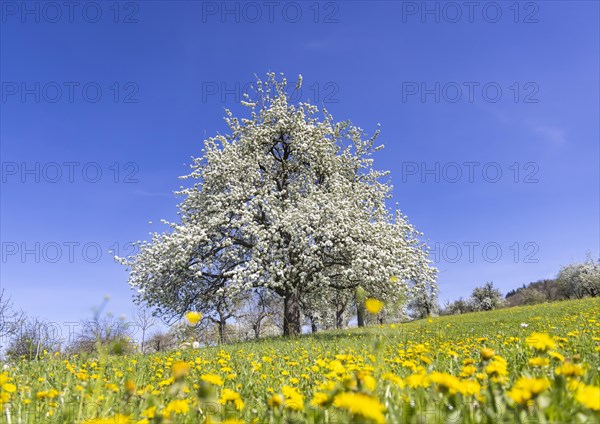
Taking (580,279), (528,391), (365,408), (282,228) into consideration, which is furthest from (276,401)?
(580,279)

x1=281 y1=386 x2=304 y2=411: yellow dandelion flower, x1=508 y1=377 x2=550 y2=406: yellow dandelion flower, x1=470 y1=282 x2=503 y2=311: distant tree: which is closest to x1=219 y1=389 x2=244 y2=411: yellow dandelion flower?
x1=281 y1=386 x2=304 y2=411: yellow dandelion flower

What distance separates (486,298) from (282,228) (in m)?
75.7

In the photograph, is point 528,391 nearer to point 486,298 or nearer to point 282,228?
point 282,228

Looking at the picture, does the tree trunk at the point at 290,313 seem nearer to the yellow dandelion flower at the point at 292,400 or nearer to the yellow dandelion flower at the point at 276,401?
the yellow dandelion flower at the point at 292,400

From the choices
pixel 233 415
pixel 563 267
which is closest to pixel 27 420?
pixel 233 415

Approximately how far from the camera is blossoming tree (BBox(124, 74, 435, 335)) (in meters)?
16.8

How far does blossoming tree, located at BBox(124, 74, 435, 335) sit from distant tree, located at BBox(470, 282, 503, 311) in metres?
69.8

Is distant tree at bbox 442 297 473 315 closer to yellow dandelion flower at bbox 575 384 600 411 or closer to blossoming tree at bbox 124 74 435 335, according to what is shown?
blossoming tree at bbox 124 74 435 335

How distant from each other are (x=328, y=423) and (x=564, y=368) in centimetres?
145

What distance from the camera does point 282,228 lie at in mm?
17422

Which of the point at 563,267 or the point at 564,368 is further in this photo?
the point at 563,267

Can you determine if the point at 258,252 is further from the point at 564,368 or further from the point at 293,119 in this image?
the point at 564,368

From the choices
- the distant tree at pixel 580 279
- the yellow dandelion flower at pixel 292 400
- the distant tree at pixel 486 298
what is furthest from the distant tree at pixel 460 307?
the yellow dandelion flower at pixel 292 400

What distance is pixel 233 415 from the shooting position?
2730mm
